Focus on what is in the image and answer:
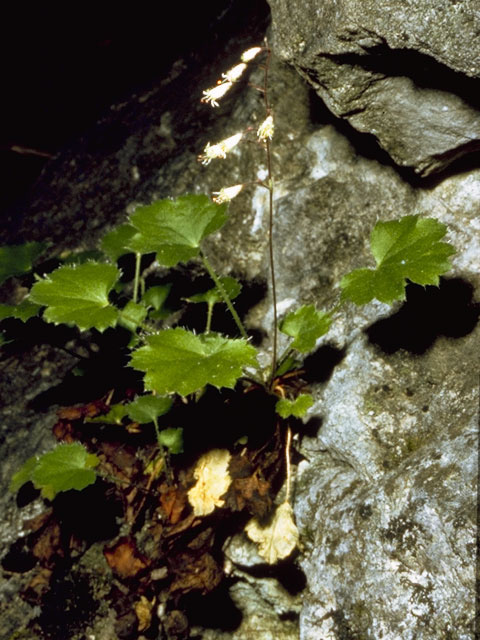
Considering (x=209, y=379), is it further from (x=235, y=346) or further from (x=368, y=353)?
(x=368, y=353)

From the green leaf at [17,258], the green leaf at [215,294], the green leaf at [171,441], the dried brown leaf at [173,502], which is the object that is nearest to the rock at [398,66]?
the green leaf at [215,294]

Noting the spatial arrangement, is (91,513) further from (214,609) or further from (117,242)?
(117,242)

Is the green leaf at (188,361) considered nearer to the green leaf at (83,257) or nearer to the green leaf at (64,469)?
the green leaf at (64,469)

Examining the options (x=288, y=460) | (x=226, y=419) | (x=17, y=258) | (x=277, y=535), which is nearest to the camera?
(x=277, y=535)

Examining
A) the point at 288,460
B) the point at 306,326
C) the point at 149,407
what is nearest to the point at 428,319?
the point at 306,326

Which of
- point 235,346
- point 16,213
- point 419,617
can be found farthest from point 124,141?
point 419,617

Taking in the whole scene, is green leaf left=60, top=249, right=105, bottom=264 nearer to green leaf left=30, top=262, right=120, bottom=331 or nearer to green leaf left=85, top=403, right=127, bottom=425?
green leaf left=30, top=262, right=120, bottom=331

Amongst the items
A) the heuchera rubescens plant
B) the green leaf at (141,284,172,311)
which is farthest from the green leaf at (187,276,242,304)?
the green leaf at (141,284,172,311)
